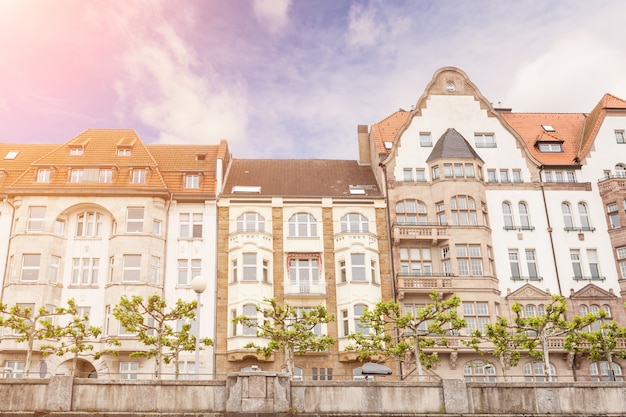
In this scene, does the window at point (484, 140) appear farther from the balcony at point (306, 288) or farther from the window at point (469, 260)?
the balcony at point (306, 288)

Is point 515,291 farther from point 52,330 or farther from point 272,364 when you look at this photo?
point 52,330

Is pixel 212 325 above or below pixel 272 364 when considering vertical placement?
above

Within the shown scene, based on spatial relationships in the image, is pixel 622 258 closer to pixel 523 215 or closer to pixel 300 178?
pixel 523 215

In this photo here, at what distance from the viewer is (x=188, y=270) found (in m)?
43.1

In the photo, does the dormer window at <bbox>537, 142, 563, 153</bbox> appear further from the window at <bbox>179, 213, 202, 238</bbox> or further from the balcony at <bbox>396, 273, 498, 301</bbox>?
the window at <bbox>179, 213, 202, 238</bbox>

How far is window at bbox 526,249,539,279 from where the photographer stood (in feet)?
145

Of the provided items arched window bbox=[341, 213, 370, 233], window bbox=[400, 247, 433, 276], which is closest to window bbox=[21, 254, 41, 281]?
arched window bbox=[341, 213, 370, 233]

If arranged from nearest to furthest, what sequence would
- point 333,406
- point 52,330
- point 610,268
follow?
point 333,406 < point 52,330 < point 610,268

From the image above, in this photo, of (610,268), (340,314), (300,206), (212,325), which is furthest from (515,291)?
(212,325)

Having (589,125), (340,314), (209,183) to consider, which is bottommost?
(340,314)

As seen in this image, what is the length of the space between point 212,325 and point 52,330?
32.9 feet

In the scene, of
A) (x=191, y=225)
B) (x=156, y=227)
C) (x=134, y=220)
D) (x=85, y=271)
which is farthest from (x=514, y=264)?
(x=85, y=271)

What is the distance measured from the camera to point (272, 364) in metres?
41.0

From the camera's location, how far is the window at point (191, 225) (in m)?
44.3
